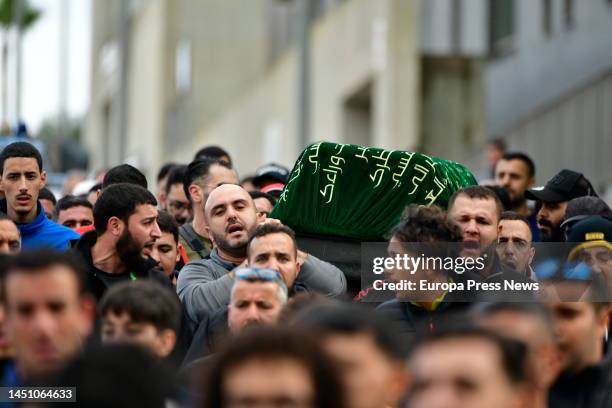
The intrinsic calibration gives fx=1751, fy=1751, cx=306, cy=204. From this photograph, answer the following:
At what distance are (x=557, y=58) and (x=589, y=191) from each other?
45.1 ft

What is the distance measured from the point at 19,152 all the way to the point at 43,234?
30.6 inches

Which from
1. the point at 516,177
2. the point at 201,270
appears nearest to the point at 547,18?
the point at 516,177

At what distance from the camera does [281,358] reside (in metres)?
5.48

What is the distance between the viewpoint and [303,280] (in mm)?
10055

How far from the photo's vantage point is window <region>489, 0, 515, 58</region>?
27750mm

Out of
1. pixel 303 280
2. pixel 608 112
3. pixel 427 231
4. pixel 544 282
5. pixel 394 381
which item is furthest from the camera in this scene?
pixel 608 112

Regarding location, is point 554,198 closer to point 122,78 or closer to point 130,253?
point 130,253

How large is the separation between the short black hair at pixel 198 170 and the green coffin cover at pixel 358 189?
1.21 meters

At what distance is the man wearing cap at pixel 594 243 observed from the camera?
9.34 metres

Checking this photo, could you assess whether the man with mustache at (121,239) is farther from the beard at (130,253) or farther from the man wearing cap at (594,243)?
the man wearing cap at (594,243)

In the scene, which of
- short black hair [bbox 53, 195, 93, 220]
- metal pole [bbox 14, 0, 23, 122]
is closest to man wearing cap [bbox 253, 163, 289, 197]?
short black hair [bbox 53, 195, 93, 220]

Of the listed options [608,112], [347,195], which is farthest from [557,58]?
[347,195]

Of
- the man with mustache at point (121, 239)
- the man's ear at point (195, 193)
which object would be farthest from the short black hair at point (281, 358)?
the man's ear at point (195, 193)

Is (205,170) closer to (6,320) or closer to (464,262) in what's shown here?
(464,262)
